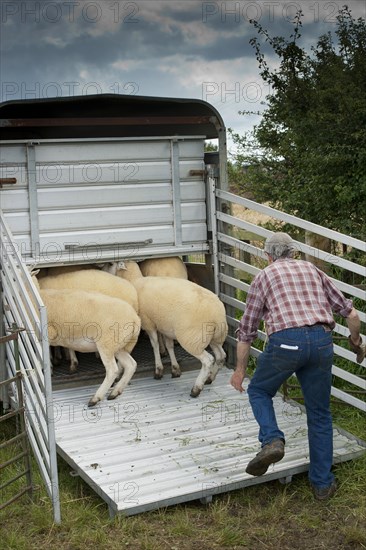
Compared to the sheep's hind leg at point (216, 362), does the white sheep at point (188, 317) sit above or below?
above

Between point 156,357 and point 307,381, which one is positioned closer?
point 307,381

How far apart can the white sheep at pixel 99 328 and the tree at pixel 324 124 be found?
3.74 meters

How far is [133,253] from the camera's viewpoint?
8.59 m

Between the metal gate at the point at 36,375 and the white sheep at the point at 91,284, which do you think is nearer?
the metal gate at the point at 36,375

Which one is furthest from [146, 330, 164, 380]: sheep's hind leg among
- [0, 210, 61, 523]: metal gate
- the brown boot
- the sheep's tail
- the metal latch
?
the brown boot

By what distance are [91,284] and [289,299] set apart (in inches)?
118

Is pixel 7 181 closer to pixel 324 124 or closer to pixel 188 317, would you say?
pixel 188 317

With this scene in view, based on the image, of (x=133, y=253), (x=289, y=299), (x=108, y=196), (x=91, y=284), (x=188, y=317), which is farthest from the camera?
(x=133, y=253)

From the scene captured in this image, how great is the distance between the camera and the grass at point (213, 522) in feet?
17.6

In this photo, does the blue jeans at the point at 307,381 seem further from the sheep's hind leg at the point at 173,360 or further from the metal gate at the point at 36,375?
the sheep's hind leg at the point at 173,360

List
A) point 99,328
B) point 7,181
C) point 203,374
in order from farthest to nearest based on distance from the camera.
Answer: point 7,181 → point 203,374 → point 99,328

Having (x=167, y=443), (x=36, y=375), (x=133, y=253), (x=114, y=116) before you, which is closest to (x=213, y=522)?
(x=167, y=443)

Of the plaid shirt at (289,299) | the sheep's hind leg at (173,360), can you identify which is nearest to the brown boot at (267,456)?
the plaid shirt at (289,299)

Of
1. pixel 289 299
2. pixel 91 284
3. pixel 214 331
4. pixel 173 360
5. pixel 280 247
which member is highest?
pixel 280 247
